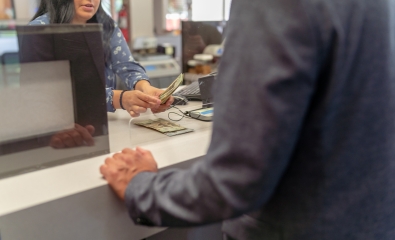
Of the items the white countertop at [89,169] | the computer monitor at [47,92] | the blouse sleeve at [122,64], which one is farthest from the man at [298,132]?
the blouse sleeve at [122,64]

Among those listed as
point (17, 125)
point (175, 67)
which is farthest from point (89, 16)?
point (175, 67)

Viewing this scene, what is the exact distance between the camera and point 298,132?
476 mm

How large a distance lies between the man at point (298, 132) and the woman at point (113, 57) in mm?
482

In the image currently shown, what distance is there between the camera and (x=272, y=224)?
0.57 metres

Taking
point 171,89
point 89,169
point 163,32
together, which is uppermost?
point 163,32

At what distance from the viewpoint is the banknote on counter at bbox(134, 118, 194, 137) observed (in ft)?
3.06

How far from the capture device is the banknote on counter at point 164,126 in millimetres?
932

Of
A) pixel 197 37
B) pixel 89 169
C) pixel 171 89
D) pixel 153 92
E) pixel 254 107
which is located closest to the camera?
pixel 254 107

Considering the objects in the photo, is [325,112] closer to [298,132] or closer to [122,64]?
[298,132]

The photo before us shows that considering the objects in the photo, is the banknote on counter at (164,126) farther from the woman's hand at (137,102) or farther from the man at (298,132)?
the man at (298,132)

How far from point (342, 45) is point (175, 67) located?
103 inches

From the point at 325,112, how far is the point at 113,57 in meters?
1.01

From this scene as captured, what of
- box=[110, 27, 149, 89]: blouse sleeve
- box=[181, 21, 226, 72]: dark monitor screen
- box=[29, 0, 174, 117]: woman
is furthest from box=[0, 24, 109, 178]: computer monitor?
box=[181, 21, 226, 72]: dark monitor screen

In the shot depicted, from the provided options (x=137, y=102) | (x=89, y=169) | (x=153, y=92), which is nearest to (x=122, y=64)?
(x=153, y=92)
